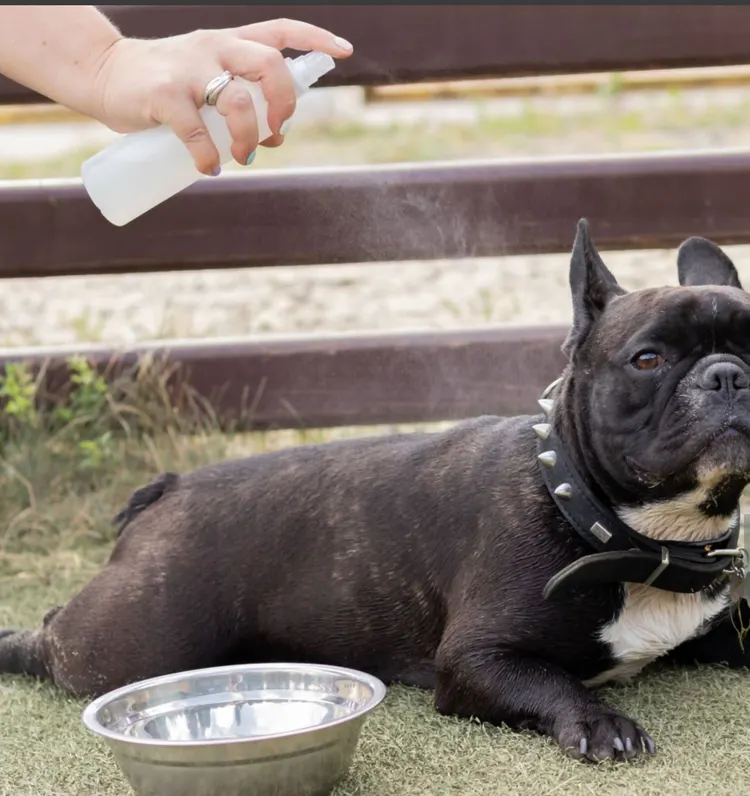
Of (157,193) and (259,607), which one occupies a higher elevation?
(157,193)

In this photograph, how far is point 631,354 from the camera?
2.87m

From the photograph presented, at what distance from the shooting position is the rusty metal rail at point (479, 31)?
462cm

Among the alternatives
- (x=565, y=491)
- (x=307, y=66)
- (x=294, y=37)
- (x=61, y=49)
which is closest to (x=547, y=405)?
(x=565, y=491)

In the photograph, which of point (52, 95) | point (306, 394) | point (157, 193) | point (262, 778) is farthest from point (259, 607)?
point (306, 394)

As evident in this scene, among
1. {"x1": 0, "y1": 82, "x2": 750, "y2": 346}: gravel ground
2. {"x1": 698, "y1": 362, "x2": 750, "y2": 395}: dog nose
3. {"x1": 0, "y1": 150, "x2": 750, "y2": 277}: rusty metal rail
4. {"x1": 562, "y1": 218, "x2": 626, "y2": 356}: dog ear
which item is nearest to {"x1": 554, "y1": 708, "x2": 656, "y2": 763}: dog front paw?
{"x1": 698, "y1": 362, "x2": 750, "y2": 395}: dog nose

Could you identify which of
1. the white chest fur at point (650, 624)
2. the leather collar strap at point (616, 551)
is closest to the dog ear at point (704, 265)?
the leather collar strap at point (616, 551)

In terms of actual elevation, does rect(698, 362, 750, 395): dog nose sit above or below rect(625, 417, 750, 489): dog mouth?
above

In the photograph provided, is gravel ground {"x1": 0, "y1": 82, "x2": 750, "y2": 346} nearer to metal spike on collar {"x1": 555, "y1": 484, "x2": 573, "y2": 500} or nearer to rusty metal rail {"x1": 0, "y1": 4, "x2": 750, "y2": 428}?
rusty metal rail {"x1": 0, "y1": 4, "x2": 750, "y2": 428}

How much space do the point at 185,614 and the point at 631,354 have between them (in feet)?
3.88

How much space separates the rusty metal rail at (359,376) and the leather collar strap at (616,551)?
170 cm

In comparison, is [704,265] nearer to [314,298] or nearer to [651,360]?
[651,360]

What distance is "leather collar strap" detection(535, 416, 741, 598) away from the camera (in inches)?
112

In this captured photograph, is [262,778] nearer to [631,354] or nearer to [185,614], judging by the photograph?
[185,614]

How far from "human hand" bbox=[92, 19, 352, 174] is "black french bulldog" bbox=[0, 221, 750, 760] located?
2.79 feet
